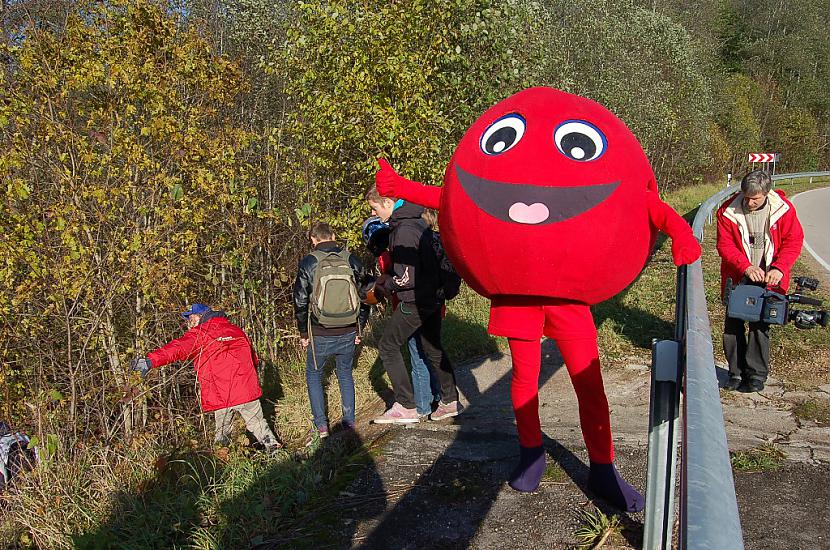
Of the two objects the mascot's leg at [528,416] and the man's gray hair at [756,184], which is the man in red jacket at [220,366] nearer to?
the mascot's leg at [528,416]

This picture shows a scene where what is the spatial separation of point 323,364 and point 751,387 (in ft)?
11.2

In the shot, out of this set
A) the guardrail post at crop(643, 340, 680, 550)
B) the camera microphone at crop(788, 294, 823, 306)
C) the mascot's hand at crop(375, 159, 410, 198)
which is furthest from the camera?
the camera microphone at crop(788, 294, 823, 306)

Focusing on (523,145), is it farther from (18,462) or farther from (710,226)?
(710,226)

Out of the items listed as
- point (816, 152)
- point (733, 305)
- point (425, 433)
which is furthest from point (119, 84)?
point (816, 152)

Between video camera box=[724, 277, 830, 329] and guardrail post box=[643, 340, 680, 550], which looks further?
video camera box=[724, 277, 830, 329]

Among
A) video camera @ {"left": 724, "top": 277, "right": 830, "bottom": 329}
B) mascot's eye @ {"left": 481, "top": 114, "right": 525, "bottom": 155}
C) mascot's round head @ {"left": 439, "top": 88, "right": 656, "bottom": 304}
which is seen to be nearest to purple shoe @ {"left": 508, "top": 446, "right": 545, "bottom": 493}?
mascot's round head @ {"left": 439, "top": 88, "right": 656, "bottom": 304}

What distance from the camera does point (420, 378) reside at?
5500 millimetres

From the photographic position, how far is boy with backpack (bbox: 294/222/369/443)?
5.59 meters

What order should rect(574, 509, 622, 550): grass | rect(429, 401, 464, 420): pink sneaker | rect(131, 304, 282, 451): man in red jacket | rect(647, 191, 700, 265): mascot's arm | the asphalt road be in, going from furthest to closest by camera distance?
the asphalt road
rect(131, 304, 282, 451): man in red jacket
rect(429, 401, 464, 420): pink sneaker
rect(647, 191, 700, 265): mascot's arm
rect(574, 509, 622, 550): grass

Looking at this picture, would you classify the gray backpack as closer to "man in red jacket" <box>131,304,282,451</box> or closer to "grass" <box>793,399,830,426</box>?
"man in red jacket" <box>131,304,282,451</box>

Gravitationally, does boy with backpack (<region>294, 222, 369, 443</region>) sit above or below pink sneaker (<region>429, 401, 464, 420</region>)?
above

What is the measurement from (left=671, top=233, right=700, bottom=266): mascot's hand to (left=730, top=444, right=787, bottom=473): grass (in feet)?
4.61

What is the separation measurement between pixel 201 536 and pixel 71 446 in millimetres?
2272

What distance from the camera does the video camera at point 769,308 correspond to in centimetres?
506
